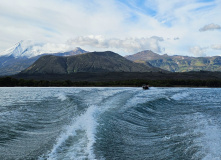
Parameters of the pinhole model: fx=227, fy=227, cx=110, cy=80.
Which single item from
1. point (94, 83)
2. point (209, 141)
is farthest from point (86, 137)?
point (94, 83)

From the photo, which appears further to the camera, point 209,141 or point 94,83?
point 94,83

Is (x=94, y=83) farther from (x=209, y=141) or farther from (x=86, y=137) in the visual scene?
(x=209, y=141)

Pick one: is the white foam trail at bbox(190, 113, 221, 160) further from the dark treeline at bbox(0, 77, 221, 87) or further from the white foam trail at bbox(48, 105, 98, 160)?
the dark treeline at bbox(0, 77, 221, 87)

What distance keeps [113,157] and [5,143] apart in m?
7.83

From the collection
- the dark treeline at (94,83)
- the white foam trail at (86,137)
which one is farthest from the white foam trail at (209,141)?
the dark treeline at (94,83)

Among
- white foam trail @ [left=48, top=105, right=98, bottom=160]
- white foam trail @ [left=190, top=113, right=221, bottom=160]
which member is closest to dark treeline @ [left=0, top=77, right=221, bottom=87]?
white foam trail @ [left=48, top=105, right=98, bottom=160]

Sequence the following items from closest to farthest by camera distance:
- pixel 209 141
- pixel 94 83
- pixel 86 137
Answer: pixel 209 141 → pixel 86 137 → pixel 94 83

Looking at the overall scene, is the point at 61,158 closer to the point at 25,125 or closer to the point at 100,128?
the point at 100,128

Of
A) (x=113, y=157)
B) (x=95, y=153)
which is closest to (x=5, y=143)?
(x=95, y=153)

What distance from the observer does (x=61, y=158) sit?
1180cm

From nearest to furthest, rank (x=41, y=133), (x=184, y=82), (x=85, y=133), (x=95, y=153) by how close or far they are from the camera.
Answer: (x=95, y=153), (x=85, y=133), (x=41, y=133), (x=184, y=82)

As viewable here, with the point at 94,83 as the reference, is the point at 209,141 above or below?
below

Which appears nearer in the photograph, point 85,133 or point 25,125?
point 85,133

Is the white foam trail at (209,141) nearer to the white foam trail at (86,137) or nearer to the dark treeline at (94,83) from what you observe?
the white foam trail at (86,137)
